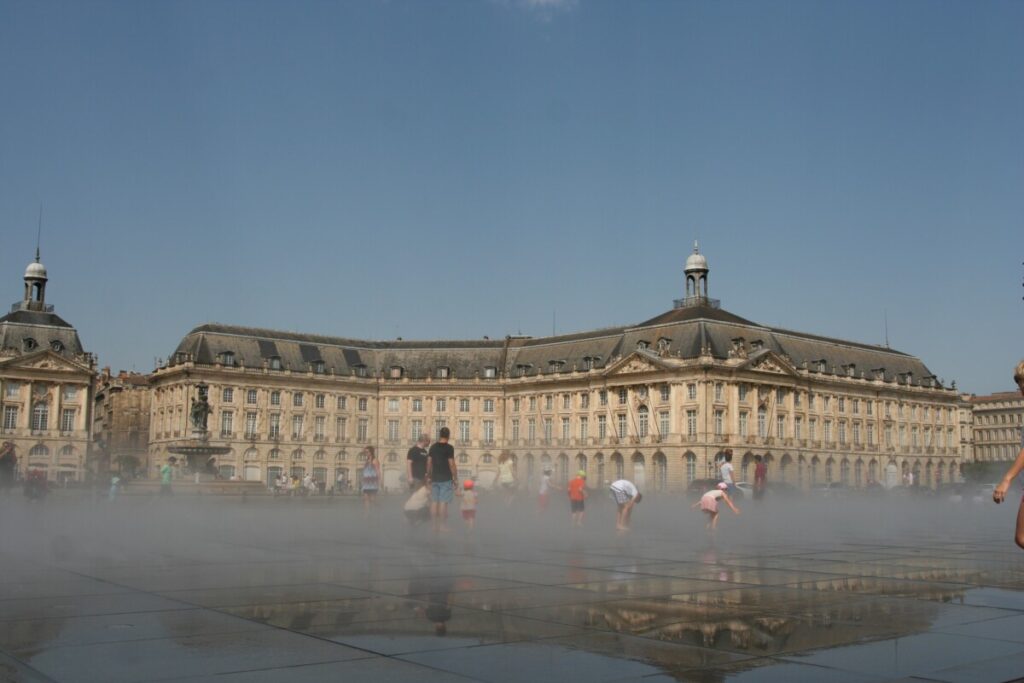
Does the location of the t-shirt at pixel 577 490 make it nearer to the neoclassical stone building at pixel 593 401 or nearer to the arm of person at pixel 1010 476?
the arm of person at pixel 1010 476

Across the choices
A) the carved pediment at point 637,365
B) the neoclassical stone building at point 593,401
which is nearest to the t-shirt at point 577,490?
the neoclassical stone building at point 593,401

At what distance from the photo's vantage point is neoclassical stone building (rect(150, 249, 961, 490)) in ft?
295

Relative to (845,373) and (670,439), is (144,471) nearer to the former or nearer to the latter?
(670,439)

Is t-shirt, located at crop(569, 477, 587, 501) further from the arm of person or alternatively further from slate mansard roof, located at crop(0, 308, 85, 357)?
slate mansard roof, located at crop(0, 308, 85, 357)

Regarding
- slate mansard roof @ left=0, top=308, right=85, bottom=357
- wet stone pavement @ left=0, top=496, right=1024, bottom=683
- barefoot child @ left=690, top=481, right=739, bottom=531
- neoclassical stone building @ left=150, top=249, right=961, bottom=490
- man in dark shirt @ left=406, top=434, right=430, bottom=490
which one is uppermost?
slate mansard roof @ left=0, top=308, right=85, bottom=357

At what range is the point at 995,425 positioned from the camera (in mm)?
161250

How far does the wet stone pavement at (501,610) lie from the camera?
23.6 feet

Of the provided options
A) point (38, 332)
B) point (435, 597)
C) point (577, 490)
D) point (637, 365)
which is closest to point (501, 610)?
point (435, 597)

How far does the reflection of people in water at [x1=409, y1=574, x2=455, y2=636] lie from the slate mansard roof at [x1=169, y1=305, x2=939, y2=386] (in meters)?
77.4

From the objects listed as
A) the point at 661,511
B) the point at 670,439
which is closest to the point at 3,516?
the point at 661,511

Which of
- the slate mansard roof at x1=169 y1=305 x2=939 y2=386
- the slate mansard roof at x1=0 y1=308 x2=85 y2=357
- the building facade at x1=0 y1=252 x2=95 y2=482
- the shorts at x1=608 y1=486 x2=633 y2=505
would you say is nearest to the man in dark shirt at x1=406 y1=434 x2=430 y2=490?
the shorts at x1=608 y1=486 x2=633 y2=505

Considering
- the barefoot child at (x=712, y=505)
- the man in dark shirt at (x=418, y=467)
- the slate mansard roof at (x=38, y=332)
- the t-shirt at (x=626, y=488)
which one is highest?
the slate mansard roof at (x=38, y=332)

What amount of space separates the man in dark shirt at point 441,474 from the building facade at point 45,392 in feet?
269

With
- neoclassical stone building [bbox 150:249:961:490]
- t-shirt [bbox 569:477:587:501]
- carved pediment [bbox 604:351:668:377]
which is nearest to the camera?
t-shirt [bbox 569:477:587:501]
